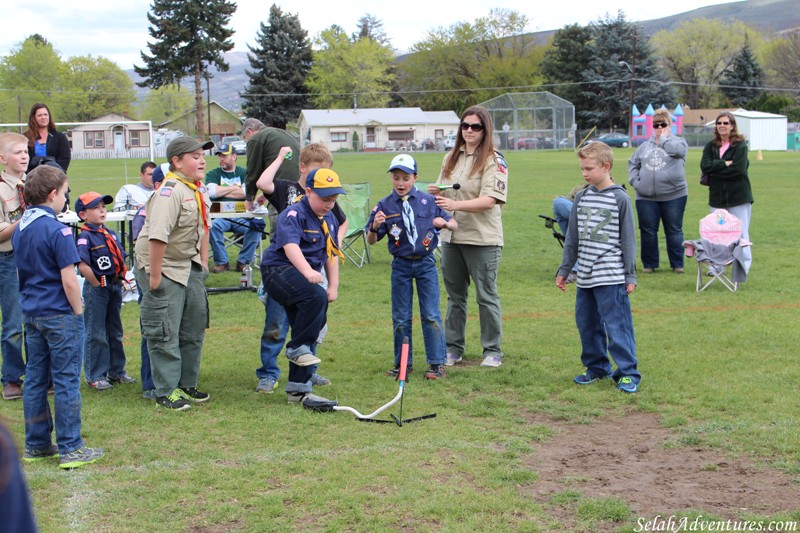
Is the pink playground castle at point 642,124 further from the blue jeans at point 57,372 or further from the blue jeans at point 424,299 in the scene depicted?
the blue jeans at point 57,372

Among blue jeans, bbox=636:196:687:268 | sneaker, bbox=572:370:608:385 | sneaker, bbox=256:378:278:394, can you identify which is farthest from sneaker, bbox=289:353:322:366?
blue jeans, bbox=636:196:687:268

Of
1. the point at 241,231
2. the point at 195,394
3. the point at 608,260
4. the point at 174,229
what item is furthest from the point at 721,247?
the point at 174,229

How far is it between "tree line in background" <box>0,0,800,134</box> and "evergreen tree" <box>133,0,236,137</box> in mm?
112

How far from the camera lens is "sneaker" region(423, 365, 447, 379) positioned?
23.0 ft

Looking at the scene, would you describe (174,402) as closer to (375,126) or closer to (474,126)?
(474,126)

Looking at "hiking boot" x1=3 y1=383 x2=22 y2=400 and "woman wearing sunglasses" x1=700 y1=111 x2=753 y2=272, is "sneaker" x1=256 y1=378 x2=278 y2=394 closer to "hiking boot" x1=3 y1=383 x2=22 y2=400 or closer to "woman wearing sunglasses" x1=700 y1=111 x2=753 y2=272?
"hiking boot" x1=3 y1=383 x2=22 y2=400

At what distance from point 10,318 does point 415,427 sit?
10.1 feet

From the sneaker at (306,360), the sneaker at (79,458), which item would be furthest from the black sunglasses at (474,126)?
the sneaker at (79,458)

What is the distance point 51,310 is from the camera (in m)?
4.98

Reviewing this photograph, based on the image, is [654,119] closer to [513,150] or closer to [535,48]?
[513,150]

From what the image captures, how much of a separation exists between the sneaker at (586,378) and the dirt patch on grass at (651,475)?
1064 millimetres

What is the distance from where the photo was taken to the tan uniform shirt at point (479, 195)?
7145mm

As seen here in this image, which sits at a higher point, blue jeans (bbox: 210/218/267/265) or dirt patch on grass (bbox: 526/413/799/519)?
blue jeans (bbox: 210/218/267/265)

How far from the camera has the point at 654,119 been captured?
38.0 ft
